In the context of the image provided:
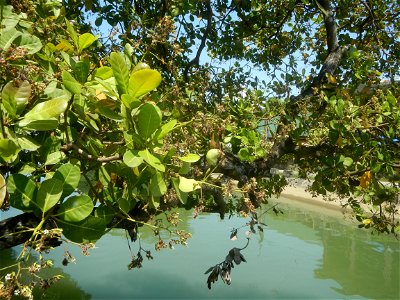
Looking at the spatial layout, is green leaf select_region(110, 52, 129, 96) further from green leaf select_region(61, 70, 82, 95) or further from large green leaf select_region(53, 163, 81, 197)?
large green leaf select_region(53, 163, 81, 197)

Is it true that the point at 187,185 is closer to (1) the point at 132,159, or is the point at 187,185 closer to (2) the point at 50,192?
(1) the point at 132,159

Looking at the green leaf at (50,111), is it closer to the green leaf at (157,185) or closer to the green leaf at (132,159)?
the green leaf at (132,159)

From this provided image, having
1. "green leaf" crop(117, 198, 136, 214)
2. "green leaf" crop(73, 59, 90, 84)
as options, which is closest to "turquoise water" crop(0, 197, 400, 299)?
"green leaf" crop(117, 198, 136, 214)

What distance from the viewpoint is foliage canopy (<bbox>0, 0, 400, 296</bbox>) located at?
954 mm

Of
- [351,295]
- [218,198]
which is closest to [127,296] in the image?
[351,295]

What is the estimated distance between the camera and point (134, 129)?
0.99 meters

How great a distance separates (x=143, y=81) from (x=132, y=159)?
191 mm

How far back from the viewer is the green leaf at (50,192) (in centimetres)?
94

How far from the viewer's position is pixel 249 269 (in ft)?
28.5

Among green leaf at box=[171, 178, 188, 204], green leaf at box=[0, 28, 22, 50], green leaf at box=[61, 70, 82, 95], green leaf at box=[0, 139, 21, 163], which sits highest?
green leaf at box=[0, 28, 22, 50]

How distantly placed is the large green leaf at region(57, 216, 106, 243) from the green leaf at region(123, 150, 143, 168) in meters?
0.22

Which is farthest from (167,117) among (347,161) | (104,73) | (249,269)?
(249,269)

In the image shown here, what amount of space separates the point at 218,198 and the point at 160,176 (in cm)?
134

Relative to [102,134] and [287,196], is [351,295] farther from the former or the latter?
[287,196]
